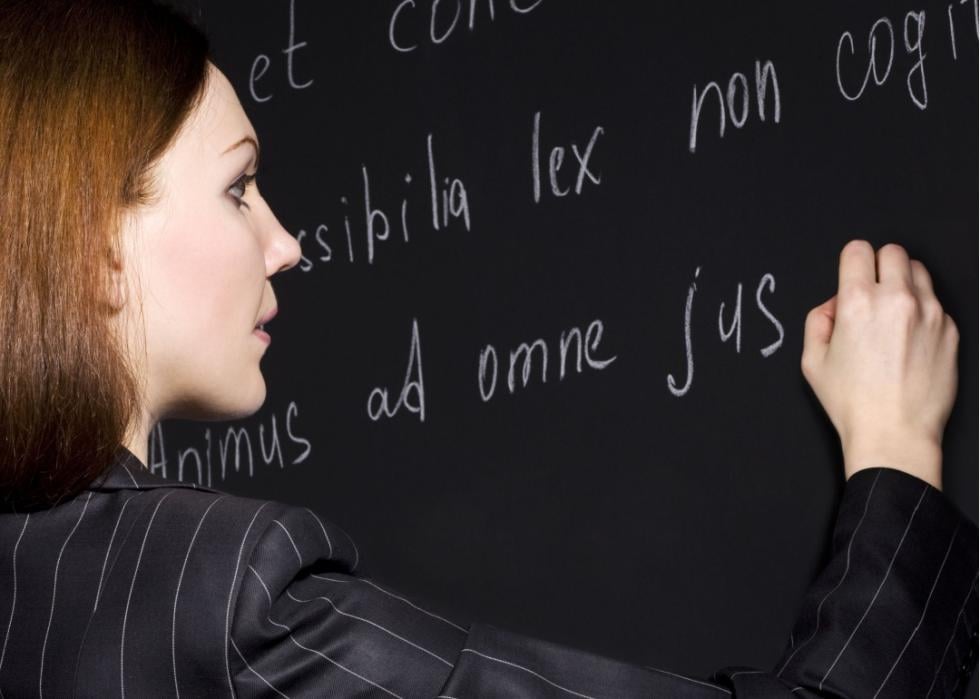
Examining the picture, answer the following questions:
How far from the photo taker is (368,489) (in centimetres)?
145

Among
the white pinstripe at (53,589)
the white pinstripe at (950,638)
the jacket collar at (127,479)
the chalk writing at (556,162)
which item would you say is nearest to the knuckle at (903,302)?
the white pinstripe at (950,638)

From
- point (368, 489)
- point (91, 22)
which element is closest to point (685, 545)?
point (368, 489)

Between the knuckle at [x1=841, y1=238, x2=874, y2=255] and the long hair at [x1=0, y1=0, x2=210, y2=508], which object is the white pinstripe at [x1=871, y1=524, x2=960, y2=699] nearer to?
the knuckle at [x1=841, y1=238, x2=874, y2=255]

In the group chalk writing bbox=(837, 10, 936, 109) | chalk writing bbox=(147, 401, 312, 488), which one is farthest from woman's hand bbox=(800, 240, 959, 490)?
chalk writing bbox=(147, 401, 312, 488)

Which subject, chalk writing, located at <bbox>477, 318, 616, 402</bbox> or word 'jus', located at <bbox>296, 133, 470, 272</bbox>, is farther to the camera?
word 'jus', located at <bbox>296, 133, 470, 272</bbox>

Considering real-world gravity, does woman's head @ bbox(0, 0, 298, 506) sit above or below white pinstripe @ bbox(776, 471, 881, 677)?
above

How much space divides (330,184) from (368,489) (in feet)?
1.26

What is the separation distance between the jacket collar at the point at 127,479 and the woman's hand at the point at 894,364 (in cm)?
57

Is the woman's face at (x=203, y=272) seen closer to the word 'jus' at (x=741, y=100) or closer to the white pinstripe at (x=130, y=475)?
the white pinstripe at (x=130, y=475)

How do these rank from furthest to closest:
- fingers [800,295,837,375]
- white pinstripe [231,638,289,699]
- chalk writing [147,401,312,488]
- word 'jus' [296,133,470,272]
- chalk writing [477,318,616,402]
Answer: chalk writing [147,401,312,488]
word 'jus' [296,133,470,272]
chalk writing [477,318,616,402]
fingers [800,295,837,375]
white pinstripe [231,638,289,699]

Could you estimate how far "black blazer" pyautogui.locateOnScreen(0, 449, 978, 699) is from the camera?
892 millimetres

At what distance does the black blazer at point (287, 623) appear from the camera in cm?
89

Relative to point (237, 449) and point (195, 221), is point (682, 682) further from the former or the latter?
point (237, 449)

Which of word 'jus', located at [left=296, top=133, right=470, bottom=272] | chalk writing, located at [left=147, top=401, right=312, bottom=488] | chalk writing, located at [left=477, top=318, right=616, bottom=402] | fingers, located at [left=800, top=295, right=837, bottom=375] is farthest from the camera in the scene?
chalk writing, located at [left=147, top=401, right=312, bottom=488]
